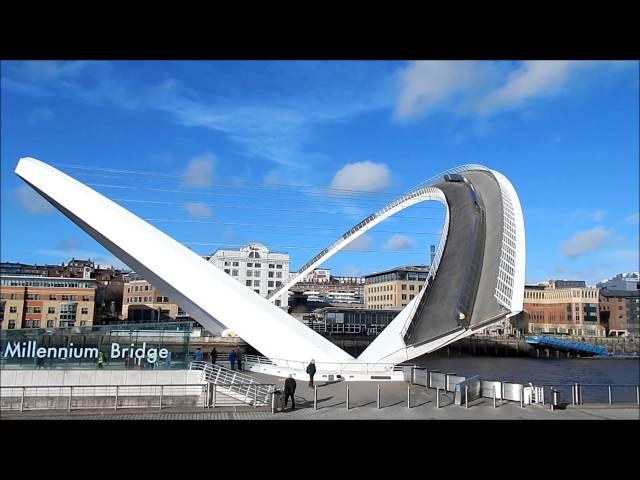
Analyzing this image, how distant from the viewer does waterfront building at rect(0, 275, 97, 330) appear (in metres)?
72.7

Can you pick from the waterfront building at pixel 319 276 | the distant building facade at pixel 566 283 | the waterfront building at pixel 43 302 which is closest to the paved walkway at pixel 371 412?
the waterfront building at pixel 43 302

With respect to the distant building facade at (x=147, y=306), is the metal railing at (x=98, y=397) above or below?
below

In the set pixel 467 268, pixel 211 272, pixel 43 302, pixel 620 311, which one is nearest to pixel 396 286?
pixel 620 311

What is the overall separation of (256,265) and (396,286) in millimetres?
27324

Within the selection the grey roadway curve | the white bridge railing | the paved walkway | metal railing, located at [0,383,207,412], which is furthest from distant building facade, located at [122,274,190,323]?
the paved walkway

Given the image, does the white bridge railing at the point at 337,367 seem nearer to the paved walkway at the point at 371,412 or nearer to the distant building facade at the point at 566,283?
the paved walkway at the point at 371,412

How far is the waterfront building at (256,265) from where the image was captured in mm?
88438

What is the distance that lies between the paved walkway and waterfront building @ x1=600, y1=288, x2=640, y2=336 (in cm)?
8498

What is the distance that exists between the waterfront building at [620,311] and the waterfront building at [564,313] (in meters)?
2.35

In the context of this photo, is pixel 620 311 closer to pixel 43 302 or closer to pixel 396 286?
pixel 396 286

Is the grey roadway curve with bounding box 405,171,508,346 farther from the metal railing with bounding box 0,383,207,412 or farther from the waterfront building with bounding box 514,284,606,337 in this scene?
the waterfront building with bounding box 514,284,606,337
